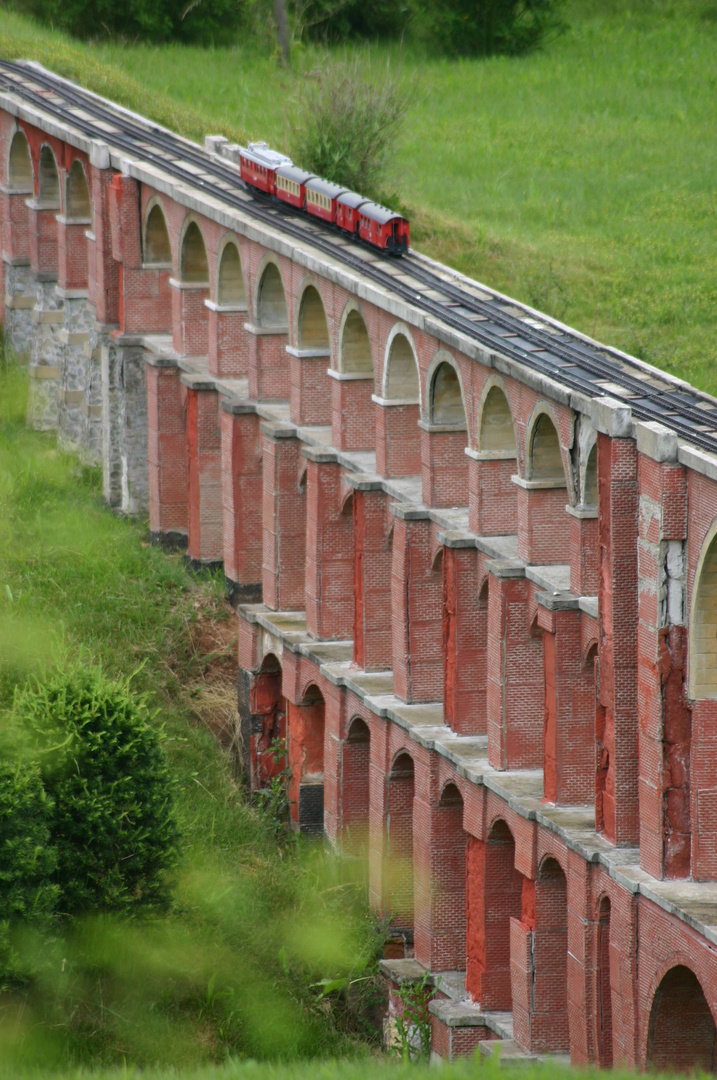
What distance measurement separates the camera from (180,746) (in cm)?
4128

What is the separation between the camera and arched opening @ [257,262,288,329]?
43281 millimetres

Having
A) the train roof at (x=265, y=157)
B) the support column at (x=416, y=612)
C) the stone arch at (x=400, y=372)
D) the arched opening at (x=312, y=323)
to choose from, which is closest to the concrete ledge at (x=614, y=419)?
the support column at (x=416, y=612)

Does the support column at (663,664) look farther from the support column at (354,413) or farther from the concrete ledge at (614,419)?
the support column at (354,413)

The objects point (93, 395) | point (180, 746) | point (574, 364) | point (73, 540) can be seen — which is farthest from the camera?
point (93, 395)

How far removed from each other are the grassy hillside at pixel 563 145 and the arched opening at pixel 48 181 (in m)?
9.31

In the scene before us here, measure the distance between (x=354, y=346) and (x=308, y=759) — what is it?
850 cm

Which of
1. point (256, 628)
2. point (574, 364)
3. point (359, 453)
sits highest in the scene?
point (574, 364)

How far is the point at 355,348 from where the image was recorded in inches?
1570

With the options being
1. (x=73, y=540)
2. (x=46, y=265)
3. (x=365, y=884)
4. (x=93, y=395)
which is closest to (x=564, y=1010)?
(x=365, y=884)

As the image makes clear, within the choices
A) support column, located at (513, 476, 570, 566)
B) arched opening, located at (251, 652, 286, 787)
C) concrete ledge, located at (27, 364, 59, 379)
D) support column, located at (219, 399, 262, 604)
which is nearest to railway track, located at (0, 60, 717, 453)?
support column, located at (513, 476, 570, 566)

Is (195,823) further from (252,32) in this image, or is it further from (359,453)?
(252,32)

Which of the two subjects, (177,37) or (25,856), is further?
(177,37)

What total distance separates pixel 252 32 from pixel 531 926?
5105cm

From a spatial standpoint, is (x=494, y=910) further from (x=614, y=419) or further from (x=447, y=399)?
(x=614, y=419)
